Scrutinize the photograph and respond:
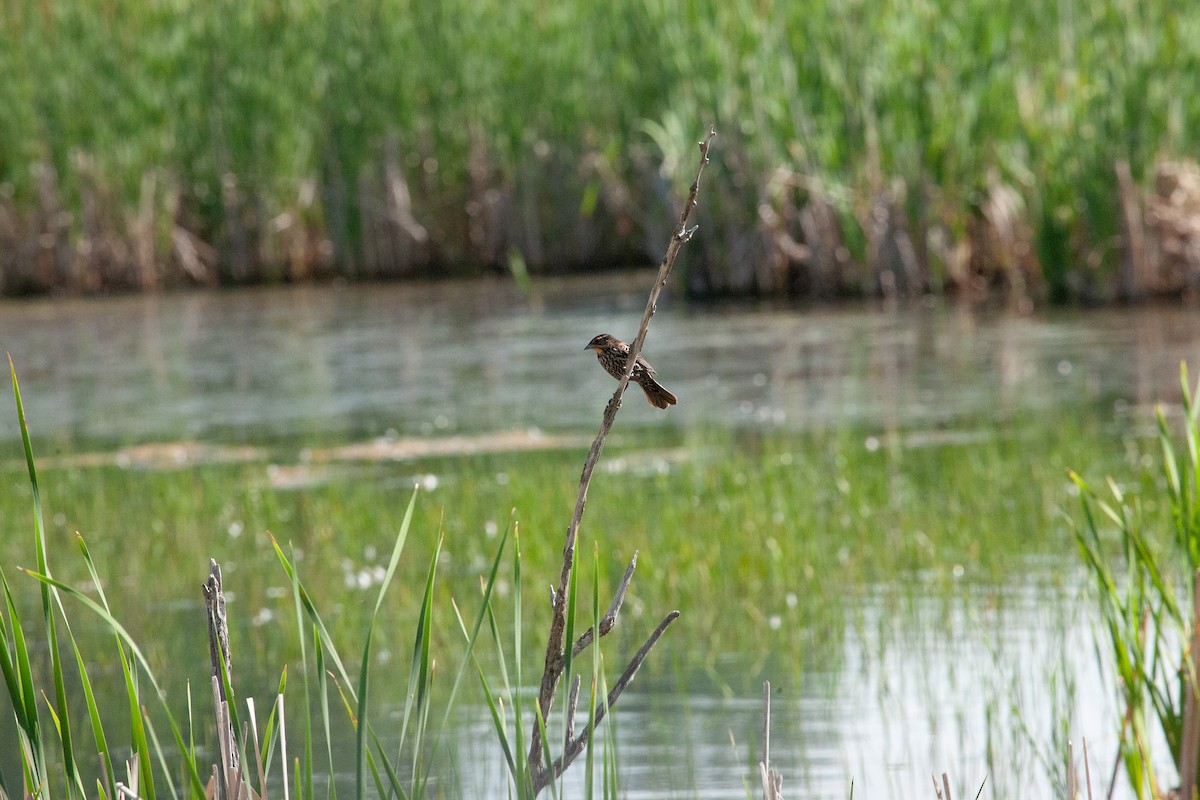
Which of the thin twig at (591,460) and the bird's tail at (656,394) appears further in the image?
the bird's tail at (656,394)

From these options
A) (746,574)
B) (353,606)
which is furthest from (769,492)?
(353,606)

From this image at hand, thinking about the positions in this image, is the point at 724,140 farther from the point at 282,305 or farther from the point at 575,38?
the point at 282,305

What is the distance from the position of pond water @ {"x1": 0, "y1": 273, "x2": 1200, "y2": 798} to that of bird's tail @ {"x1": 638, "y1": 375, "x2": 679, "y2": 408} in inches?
39.8

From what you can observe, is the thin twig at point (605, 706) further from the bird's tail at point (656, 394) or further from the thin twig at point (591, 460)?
the bird's tail at point (656, 394)

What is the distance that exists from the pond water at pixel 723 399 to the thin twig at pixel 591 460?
1210 mm

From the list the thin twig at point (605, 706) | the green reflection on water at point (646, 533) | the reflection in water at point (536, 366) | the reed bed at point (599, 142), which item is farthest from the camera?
the reed bed at point (599, 142)

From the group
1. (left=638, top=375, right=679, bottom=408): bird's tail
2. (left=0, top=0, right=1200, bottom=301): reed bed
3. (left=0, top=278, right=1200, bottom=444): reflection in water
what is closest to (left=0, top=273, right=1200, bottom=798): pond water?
(left=0, top=278, right=1200, bottom=444): reflection in water

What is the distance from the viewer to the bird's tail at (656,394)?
8.29 feet

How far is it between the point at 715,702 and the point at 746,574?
3.93ft

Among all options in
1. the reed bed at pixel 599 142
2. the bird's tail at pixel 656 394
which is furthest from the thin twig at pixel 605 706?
the reed bed at pixel 599 142

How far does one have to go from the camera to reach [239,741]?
7.14 ft

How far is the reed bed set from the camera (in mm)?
11219

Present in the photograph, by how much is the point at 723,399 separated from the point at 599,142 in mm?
6473

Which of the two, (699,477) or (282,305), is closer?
(699,477)
